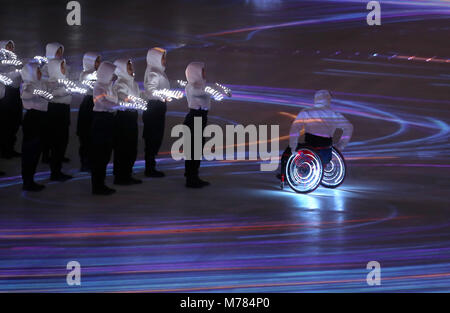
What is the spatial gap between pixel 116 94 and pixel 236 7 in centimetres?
1713

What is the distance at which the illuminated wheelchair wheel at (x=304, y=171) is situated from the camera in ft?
30.4

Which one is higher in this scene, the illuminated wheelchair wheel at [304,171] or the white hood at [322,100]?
the white hood at [322,100]

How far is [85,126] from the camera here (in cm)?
1086

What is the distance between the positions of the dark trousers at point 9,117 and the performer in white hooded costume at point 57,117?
124 cm

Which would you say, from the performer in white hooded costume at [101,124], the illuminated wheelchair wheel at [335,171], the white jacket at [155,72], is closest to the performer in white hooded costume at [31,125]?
the performer in white hooded costume at [101,124]

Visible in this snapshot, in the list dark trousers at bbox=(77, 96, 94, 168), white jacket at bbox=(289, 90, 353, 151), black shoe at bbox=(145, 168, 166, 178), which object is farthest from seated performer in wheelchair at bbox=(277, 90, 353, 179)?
dark trousers at bbox=(77, 96, 94, 168)

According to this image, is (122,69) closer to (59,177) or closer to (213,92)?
(213,92)

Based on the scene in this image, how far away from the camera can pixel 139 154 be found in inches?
474

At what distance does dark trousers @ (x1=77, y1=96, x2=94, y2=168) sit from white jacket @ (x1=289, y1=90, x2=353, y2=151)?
297 centimetres

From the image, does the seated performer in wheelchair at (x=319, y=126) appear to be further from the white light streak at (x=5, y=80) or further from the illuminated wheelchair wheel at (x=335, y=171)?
the white light streak at (x=5, y=80)

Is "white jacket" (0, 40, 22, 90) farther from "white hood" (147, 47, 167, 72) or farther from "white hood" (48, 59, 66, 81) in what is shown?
"white hood" (147, 47, 167, 72)

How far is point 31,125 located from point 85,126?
4.38ft

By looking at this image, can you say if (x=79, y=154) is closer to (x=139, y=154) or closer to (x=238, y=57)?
(x=139, y=154)

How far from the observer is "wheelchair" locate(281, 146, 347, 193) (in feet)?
30.4
